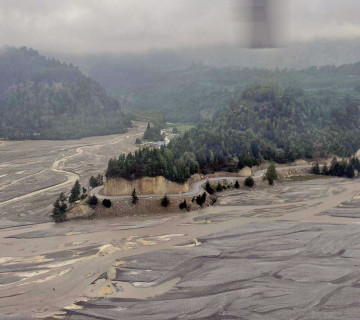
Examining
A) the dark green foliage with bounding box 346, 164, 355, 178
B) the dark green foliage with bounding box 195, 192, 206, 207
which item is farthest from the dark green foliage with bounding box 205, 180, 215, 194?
the dark green foliage with bounding box 346, 164, 355, 178

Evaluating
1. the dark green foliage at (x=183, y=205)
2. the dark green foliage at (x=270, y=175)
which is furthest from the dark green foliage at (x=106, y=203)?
the dark green foliage at (x=270, y=175)

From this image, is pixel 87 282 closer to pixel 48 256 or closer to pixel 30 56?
pixel 48 256

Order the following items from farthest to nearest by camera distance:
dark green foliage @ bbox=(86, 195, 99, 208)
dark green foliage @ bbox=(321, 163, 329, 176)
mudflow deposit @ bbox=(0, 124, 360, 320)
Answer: dark green foliage @ bbox=(321, 163, 329, 176), dark green foliage @ bbox=(86, 195, 99, 208), mudflow deposit @ bbox=(0, 124, 360, 320)

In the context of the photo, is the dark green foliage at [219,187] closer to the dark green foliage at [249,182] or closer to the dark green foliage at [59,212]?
the dark green foliage at [249,182]

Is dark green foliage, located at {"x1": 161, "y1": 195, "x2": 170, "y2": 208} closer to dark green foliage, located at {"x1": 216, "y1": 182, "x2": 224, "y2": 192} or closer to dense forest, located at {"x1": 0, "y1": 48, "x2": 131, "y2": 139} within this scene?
dark green foliage, located at {"x1": 216, "y1": 182, "x2": 224, "y2": 192}

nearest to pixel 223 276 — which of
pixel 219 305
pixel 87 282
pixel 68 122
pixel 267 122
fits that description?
pixel 219 305

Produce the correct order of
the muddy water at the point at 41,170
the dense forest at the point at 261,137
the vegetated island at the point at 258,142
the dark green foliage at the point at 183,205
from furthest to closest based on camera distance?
the dense forest at the point at 261,137 < the vegetated island at the point at 258,142 < the muddy water at the point at 41,170 < the dark green foliage at the point at 183,205
